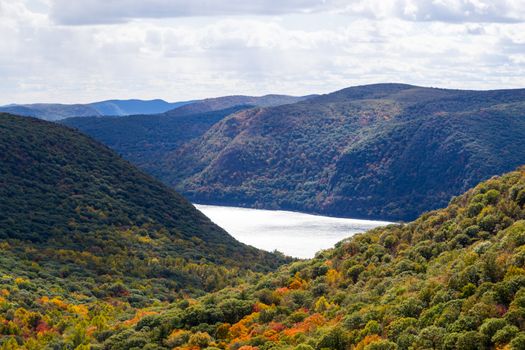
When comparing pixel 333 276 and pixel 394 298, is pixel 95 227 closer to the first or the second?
pixel 333 276

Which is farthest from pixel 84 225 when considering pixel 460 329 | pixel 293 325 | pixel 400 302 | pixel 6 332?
pixel 460 329

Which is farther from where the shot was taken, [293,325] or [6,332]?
[6,332]

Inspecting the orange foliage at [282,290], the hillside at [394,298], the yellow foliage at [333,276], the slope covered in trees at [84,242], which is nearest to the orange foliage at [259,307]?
the hillside at [394,298]

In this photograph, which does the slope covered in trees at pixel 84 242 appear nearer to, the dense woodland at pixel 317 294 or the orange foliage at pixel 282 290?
the dense woodland at pixel 317 294

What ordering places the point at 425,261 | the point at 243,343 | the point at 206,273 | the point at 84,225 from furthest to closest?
the point at 84,225 → the point at 206,273 → the point at 425,261 → the point at 243,343

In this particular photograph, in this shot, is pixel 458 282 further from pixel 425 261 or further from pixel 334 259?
pixel 334 259

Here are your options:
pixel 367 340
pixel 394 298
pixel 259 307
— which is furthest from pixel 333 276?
pixel 367 340

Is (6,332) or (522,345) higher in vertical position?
(522,345)
